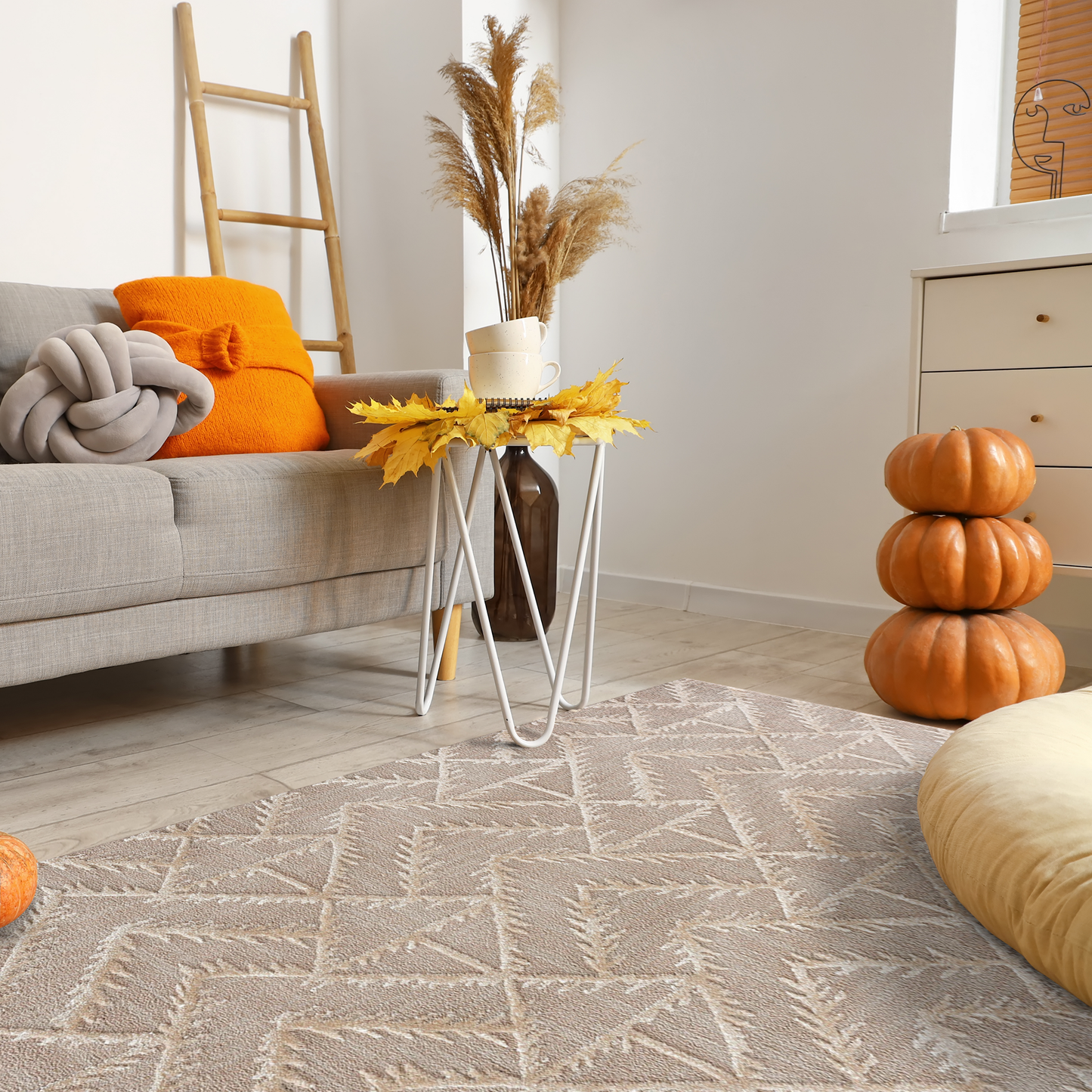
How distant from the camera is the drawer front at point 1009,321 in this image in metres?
1.98

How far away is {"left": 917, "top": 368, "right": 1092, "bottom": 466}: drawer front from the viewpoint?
6.53 ft

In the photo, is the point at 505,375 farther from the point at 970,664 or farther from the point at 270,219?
the point at 270,219

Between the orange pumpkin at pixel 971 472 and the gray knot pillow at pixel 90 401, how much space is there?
1.37 m

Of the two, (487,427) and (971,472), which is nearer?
(487,427)

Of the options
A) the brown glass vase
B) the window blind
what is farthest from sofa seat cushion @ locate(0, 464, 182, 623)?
the window blind

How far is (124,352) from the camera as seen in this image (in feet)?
6.14

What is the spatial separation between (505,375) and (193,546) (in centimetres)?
60

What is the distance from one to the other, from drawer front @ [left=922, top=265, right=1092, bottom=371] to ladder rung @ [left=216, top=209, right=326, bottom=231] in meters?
1.92

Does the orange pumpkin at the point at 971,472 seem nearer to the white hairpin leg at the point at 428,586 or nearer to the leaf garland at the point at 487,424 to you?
the leaf garland at the point at 487,424

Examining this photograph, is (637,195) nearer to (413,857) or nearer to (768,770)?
(768,770)

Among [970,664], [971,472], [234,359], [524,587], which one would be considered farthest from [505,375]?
[970,664]

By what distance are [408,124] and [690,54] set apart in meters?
0.88

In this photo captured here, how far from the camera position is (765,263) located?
2.90 m

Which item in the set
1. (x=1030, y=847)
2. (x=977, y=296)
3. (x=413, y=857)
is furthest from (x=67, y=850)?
(x=977, y=296)
